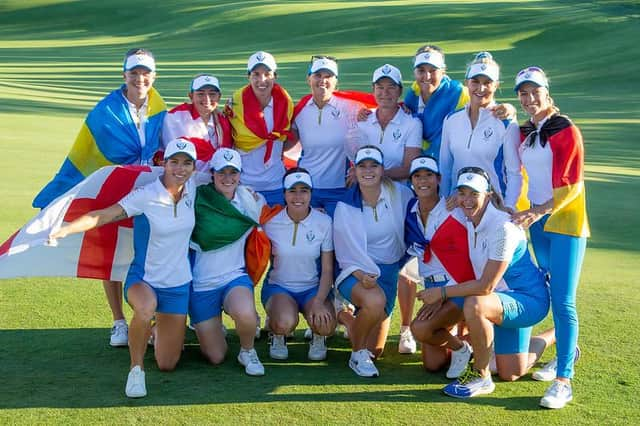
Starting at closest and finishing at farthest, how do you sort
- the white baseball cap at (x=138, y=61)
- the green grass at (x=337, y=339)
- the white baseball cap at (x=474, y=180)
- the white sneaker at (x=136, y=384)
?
the green grass at (x=337, y=339), the white sneaker at (x=136, y=384), the white baseball cap at (x=474, y=180), the white baseball cap at (x=138, y=61)

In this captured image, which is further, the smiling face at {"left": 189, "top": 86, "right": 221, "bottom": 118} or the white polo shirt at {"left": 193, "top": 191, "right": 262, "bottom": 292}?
the smiling face at {"left": 189, "top": 86, "right": 221, "bottom": 118}

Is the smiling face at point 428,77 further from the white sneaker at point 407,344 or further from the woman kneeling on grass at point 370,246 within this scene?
the white sneaker at point 407,344

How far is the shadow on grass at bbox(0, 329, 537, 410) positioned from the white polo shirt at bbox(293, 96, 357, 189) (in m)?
1.42

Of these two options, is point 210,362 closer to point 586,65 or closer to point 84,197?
point 84,197

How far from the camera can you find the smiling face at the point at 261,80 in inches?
303

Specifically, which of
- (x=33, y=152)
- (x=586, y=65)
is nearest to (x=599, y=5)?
(x=586, y=65)

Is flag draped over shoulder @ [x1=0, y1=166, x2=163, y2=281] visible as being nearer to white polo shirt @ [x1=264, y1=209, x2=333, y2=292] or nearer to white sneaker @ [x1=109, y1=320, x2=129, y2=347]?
white sneaker @ [x1=109, y1=320, x2=129, y2=347]

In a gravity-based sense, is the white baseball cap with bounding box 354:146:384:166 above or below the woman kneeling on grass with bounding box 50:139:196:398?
above

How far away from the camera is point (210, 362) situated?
691 centimetres

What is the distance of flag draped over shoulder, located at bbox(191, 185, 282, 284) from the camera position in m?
6.97

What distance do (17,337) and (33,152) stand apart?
29.9 ft

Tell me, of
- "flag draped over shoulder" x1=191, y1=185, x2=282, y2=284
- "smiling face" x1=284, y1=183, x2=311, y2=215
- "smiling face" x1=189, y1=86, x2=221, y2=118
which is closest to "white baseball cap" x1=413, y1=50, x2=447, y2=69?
"smiling face" x1=284, y1=183, x2=311, y2=215

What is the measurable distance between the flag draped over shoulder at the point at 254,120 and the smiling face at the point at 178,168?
1.19 meters

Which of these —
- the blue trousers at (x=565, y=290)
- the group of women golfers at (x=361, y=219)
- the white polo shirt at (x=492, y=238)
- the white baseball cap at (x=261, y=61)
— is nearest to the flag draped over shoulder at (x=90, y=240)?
the group of women golfers at (x=361, y=219)
